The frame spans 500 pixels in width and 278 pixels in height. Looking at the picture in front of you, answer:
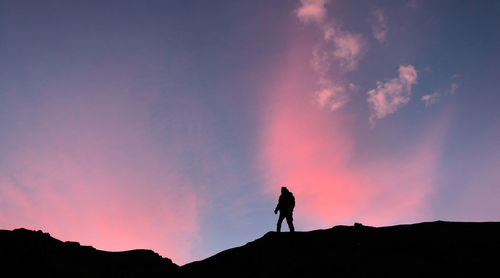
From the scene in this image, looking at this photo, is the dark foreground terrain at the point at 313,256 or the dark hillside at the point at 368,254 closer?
the dark hillside at the point at 368,254

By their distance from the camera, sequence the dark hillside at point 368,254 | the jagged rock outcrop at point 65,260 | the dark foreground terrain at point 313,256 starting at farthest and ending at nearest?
the jagged rock outcrop at point 65,260, the dark foreground terrain at point 313,256, the dark hillside at point 368,254

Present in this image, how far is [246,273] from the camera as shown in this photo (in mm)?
15664

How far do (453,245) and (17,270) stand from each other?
20489 millimetres

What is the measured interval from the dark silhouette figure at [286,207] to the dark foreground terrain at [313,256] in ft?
4.56

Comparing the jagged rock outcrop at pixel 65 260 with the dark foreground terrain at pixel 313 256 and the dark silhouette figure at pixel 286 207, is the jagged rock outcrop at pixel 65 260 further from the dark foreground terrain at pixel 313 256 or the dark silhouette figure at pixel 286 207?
the dark silhouette figure at pixel 286 207

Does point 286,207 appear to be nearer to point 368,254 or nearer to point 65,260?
point 368,254

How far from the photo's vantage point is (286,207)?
19.9 metres

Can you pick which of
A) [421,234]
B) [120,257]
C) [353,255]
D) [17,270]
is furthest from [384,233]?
[17,270]

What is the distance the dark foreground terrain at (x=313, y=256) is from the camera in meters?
13.3

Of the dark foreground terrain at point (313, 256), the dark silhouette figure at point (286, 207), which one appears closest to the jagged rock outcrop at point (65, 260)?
the dark foreground terrain at point (313, 256)

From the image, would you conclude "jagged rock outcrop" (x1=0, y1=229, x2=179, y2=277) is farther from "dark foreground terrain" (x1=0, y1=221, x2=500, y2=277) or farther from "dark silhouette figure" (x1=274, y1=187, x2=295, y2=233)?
"dark silhouette figure" (x1=274, y1=187, x2=295, y2=233)

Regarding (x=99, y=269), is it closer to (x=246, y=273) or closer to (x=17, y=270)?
(x=17, y=270)

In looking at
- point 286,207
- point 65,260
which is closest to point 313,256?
point 286,207

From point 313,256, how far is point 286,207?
4.74m
